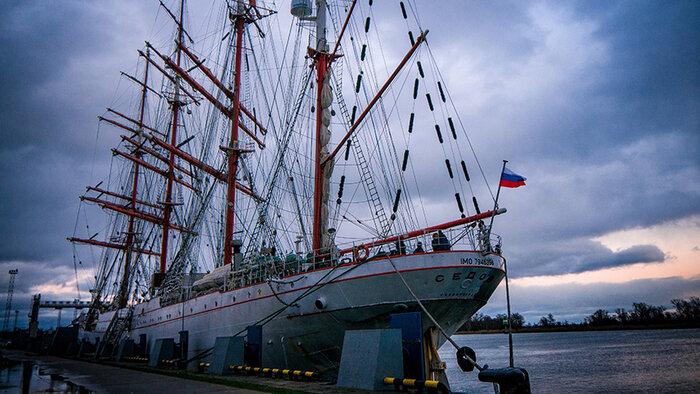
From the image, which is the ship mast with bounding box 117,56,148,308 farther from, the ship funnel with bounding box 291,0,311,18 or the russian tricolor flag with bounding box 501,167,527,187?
the russian tricolor flag with bounding box 501,167,527,187

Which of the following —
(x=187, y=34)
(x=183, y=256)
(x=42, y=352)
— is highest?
(x=187, y=34)

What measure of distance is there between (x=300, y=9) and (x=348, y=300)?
21170 millimetres

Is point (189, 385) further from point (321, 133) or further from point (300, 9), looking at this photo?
point (300, 9)

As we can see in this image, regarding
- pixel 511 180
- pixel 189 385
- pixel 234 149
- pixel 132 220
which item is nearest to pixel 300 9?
pixel 234 149

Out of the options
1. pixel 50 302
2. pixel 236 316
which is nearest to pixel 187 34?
pixel 236 316

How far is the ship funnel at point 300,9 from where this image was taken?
29.3 m

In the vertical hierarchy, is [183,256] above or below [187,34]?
below

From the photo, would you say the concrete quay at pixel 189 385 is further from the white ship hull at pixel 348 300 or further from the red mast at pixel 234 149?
the red mast at pixel 234 149

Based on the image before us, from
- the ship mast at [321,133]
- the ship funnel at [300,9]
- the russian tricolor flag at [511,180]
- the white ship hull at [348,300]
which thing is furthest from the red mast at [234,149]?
the russian tricolor flag at [511,180]

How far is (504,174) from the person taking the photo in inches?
578

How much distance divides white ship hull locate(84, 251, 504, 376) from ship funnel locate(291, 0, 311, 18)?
18.5 meters

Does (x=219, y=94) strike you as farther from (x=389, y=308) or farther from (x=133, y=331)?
(x=389, y=308)

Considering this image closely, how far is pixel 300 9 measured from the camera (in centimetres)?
2936

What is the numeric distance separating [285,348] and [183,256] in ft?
52.1
